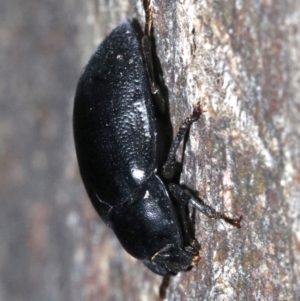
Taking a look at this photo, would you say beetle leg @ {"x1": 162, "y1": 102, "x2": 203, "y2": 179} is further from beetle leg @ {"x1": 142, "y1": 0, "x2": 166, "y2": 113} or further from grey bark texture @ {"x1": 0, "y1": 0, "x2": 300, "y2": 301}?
beetle leg @ {"x1": 142, "y1": 0, "x2": 166, "y2": 113}

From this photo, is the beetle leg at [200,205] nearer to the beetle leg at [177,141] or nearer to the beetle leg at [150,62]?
the beetle leg at [177,141]

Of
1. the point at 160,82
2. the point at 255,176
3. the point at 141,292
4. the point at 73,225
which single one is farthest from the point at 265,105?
the point at 73,225

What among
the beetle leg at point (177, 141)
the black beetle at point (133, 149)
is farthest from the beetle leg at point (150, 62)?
the beetle leg at point (177, 141)

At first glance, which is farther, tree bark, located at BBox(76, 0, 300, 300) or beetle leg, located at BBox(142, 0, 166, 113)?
beetle leg, located at BBox(142, 0, 166, 113)

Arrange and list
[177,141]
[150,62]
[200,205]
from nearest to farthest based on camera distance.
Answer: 1. [200,205]
2. [177,141]
3. [150,62]

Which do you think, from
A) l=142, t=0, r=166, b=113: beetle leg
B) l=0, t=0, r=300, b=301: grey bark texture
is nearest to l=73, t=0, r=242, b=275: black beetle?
l=142, t=0, r=166, b=113: beetle leg

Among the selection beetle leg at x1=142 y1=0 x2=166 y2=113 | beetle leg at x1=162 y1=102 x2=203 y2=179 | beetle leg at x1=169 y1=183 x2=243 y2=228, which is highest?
beetle leg at x1=142 y1=0 x2=166 y2=113

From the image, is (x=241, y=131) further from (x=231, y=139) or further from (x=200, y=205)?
(x=200, y=205)

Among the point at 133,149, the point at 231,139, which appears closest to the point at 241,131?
the point at 231,139
